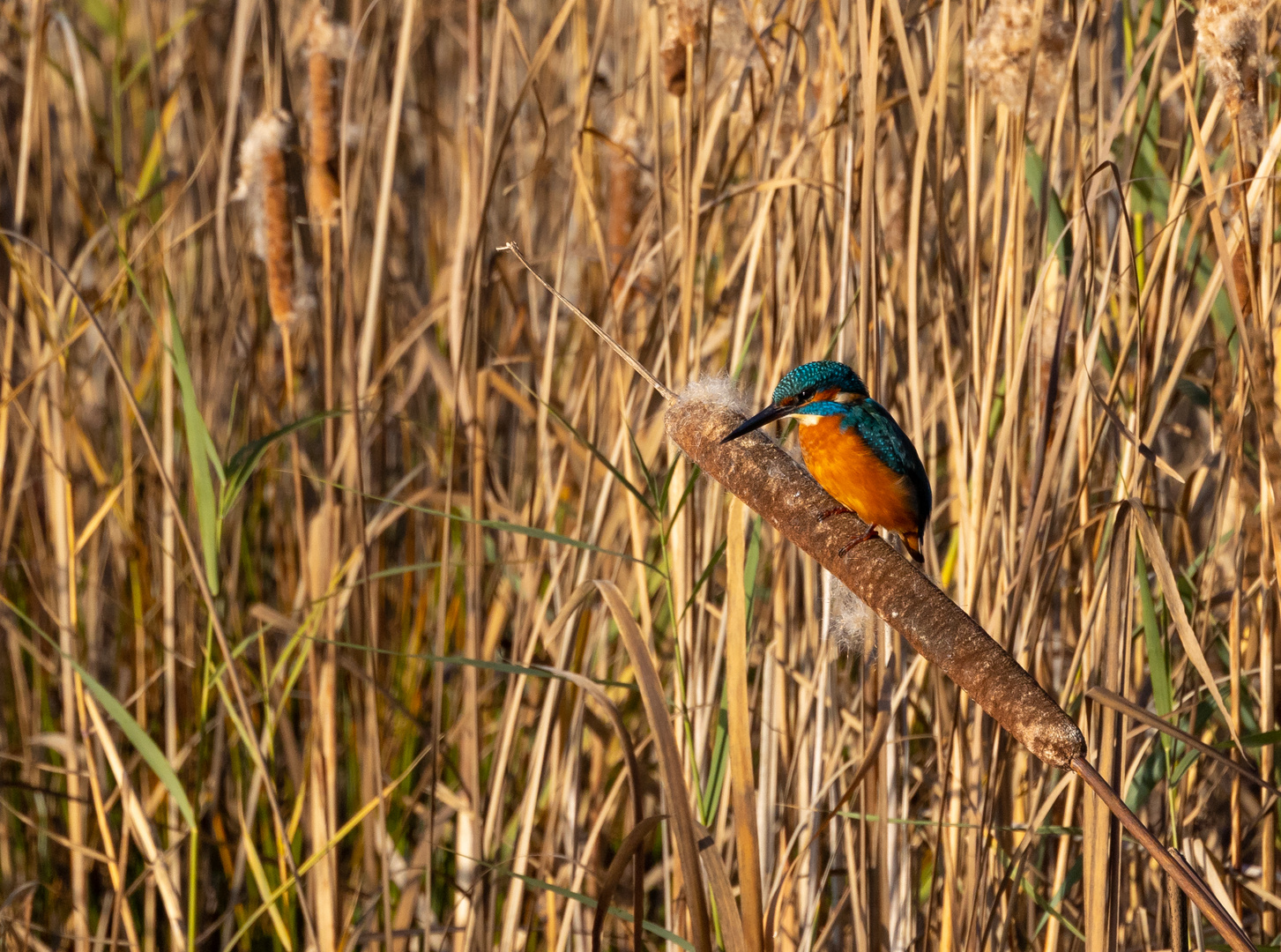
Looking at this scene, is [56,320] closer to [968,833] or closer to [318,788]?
[318,788]

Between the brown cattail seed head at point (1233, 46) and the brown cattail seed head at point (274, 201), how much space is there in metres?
1.25

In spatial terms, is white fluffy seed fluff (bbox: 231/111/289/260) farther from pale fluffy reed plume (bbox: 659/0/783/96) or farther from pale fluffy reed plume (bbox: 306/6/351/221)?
pale fluffy reed plume (bbox: 659/0/783/96)

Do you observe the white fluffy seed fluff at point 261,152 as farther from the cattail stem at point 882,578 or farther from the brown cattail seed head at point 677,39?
the cattail stem at point 882,578

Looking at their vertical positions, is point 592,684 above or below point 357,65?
below

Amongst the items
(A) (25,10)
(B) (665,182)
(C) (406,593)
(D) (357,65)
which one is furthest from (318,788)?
(A) (25,10)

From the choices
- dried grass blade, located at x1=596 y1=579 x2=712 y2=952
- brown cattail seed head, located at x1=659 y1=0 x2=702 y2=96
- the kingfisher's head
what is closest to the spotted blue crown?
the kingfisher's head

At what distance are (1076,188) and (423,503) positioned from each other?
1491mm

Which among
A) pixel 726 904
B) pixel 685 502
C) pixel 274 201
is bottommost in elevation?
pixel 726 904

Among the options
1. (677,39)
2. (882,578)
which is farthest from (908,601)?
(677,39)

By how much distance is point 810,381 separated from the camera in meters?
1.03

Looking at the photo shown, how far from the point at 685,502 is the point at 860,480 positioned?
325 mm

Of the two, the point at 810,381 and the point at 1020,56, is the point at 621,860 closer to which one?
the point at 810,381

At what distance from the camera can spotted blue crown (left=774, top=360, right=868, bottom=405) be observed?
3.35 ft

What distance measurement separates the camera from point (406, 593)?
215 cm
